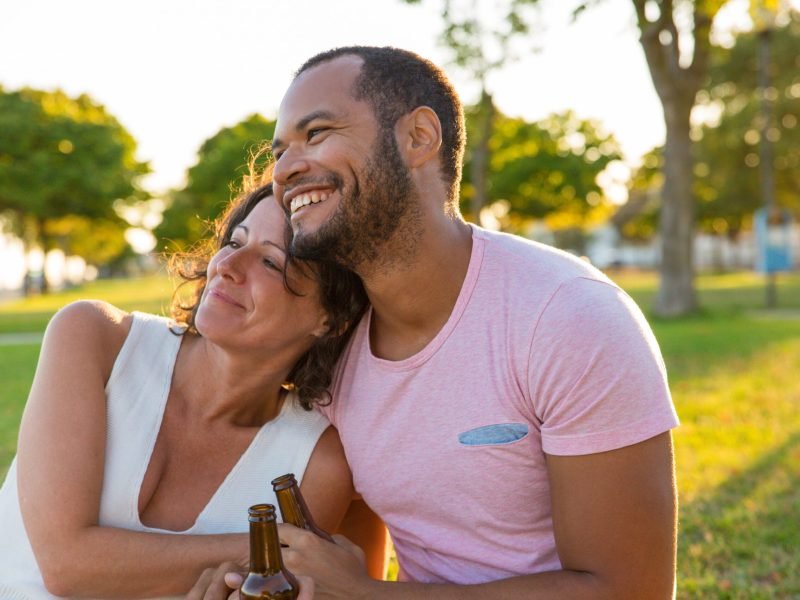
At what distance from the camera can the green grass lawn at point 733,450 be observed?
16.3ft

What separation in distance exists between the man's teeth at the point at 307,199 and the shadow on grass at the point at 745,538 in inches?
119

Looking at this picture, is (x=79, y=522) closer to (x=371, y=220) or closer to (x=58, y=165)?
(x=371, y=220)

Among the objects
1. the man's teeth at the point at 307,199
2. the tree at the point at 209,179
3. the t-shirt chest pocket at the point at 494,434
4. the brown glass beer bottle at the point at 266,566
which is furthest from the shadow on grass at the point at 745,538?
the tree at the point at 209,179

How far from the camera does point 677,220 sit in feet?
65.8

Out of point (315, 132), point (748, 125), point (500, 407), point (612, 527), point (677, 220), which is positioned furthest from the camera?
point (748, 125)

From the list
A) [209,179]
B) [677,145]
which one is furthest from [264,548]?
[209,179]

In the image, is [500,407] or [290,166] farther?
[290,166]

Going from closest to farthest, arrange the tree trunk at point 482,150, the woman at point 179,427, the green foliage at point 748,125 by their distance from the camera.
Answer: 1. the woman at point 179,427
2. the tree trunk at point 482,150
3. the green foliage at point 748,125

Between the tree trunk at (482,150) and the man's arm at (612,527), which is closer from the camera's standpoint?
the man's arm at (612,527)

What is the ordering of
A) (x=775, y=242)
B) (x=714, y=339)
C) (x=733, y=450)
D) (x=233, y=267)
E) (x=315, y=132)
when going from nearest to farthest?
(x=315, y=132) → (x=233, y=267) → (x=733, y=450) → (x=714, y=339) → (x=775, y=242)

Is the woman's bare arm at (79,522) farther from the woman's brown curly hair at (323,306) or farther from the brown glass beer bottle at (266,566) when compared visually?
the woman's brown curly hair at (323,306)

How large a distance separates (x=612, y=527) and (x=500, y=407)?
18.8 inches

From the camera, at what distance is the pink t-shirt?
2.55 meters

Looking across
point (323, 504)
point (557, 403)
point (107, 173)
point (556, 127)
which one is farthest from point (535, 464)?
point (556, 127)
